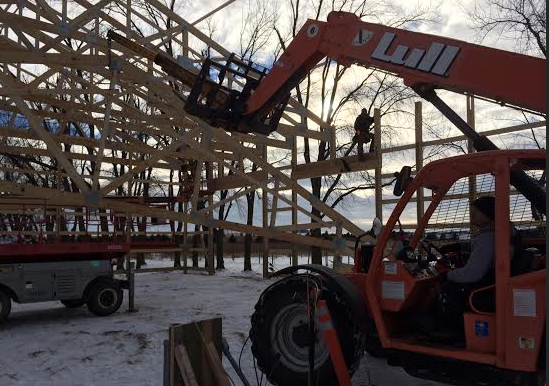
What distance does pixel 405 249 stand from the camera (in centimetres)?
496

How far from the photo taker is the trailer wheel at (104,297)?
930 cm

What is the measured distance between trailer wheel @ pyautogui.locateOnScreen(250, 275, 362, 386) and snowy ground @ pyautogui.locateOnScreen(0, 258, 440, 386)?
494 millimetres

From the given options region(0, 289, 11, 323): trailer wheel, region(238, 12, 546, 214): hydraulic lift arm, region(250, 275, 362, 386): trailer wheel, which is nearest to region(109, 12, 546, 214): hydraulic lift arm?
region(238, 12, 546, 214): hydraulic lift arm

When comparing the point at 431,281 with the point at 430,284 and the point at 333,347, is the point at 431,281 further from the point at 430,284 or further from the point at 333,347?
the point at 333,347

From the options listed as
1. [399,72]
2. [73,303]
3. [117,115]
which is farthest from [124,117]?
[399,72]

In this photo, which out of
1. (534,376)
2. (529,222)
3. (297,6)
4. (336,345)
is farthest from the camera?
(297,6)

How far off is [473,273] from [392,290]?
766mm

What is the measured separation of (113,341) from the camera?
286 inches

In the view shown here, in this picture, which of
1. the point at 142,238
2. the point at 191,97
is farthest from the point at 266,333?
the point at 142,238

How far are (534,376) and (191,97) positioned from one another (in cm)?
502

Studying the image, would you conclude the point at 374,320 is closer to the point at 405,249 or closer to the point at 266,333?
the point at 405,249

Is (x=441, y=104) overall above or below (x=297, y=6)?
below

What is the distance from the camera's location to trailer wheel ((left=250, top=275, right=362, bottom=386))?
184 inches

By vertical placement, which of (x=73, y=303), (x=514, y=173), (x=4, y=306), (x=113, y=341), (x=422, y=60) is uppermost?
(x=422, y=60)
